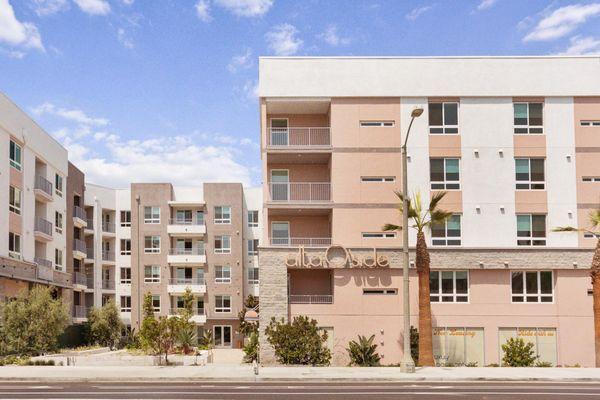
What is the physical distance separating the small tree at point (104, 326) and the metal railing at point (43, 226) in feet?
25.7

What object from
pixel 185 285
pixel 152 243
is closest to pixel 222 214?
pixel 152 243

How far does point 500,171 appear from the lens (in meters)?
36.1

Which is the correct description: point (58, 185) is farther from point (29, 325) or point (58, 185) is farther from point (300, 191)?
point (300, 191)

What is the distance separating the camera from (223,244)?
210ft

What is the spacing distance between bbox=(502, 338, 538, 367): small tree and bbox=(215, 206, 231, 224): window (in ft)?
117

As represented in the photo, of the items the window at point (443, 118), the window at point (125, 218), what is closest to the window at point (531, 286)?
the window at point (443, 118)

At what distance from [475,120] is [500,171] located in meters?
2.99

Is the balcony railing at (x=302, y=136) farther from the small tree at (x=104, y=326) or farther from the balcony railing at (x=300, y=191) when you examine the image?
the small tree at (x=104, y=326)

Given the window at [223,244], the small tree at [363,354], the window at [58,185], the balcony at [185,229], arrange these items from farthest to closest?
the window at [223,244] → the balcony at [185,229] → the window at [58,185] → the small tree at [363,354]

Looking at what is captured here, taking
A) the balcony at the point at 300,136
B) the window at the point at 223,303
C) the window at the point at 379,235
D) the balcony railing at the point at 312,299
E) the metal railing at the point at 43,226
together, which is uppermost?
the balcony at the point at 300,136

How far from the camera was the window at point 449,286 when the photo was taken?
34844 millimetres

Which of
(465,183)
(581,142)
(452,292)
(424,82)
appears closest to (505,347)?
(452,292)

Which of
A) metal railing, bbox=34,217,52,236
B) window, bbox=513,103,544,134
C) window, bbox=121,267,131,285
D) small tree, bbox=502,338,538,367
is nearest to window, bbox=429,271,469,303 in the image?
small tree, bbox=502,338,538,367

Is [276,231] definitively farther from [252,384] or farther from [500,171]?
[252,384]
